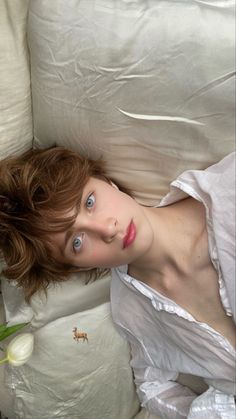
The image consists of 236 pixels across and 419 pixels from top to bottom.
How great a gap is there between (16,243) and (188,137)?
42 cm

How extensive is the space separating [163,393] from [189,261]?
1.22 feet

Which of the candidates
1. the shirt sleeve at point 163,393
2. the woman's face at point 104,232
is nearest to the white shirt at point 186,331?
the shirt sleeve at point 163,393

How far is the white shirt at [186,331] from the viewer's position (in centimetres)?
98

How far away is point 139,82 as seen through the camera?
0.98m

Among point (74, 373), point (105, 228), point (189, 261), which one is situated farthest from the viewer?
point (74, 373)

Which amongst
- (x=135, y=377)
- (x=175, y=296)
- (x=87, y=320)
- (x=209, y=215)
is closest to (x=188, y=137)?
(x=209, y=215)

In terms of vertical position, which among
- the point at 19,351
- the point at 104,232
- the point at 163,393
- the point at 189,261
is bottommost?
the point at 163,393

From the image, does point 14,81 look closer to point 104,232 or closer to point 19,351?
point 104,232

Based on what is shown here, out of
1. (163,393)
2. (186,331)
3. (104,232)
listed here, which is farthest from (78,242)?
(163,393)

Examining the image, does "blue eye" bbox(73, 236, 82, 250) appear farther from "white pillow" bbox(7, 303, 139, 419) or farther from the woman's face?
"white pillow" bbox(7, 303, 139, 419)

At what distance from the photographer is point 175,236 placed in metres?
1.06

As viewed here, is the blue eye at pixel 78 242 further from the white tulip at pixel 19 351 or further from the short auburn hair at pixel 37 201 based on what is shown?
the white tulip at pixel 19 351

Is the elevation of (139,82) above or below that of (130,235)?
above

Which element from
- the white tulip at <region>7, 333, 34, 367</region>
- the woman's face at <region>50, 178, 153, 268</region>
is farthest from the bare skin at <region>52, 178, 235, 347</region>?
the white tulip at <region>7, 333, 34, 367</region>
